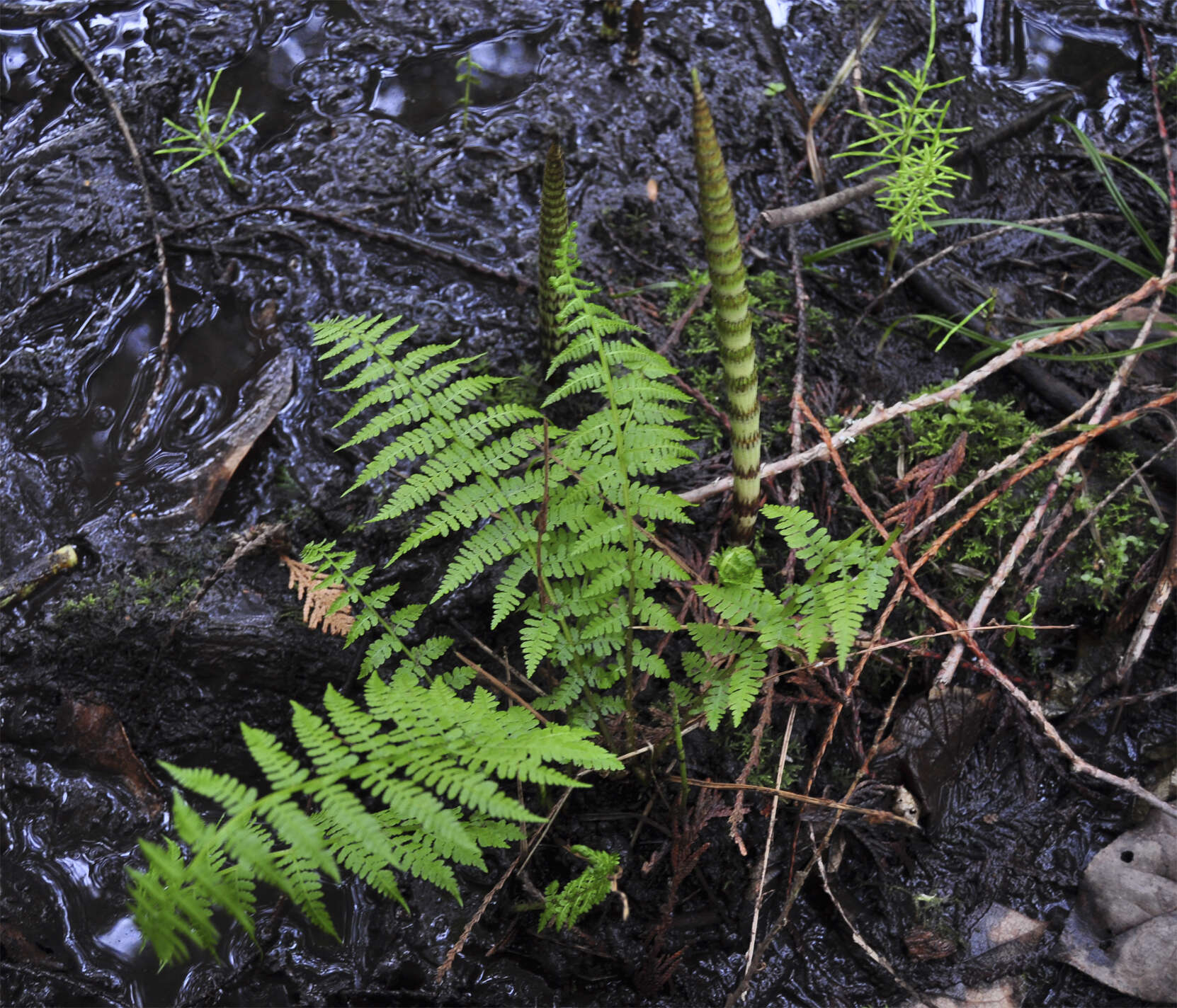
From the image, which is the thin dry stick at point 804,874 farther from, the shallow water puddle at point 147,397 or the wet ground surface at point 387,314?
the shallow water puddle at point 147,397

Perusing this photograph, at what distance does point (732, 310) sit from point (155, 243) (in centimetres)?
260

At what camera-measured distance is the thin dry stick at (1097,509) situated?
10.1ft

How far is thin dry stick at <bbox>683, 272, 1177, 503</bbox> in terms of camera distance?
298 cm

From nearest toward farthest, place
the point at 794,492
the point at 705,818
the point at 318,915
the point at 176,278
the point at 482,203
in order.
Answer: the point at 318,915 → the point at 705,818 → the point at 794,492 → the point at 176,278 → the point at 482,203

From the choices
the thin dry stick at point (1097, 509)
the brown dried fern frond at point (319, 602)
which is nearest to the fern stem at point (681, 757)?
the brown dried fern frond at point (319, 602)

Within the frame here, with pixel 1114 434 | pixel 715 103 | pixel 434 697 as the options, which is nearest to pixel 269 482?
pixel 434 697

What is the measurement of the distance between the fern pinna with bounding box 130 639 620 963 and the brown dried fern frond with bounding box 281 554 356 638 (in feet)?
1.54

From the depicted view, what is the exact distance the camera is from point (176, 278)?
352 centimetres

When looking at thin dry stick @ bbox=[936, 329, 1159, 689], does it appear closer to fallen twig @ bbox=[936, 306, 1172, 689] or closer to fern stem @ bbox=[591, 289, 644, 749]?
fallen twig @ bbox=[936, 306, 1172, 689]

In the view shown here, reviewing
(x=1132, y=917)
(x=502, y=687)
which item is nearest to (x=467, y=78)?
(x=502, y=687)

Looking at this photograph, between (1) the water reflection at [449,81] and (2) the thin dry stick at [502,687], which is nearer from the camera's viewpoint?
(2) the thin dry stick at [502,687]

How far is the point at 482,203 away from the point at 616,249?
0.64 meters

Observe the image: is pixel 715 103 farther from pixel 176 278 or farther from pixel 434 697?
pixel 434 697

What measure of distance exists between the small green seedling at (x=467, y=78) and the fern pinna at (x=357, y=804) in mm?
2775
